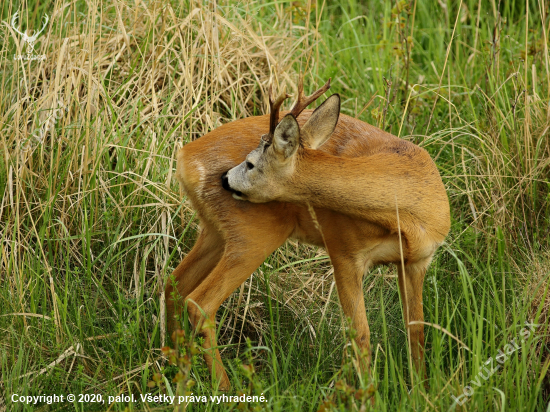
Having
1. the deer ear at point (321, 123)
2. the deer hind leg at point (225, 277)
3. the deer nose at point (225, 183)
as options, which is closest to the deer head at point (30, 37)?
the deer nose at point (225, 183)

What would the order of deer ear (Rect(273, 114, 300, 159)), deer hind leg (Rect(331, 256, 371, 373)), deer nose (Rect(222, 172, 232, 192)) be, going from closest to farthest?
deer ear (Rect(273, 114, 300, 159)) → deer nose (Rect(222, 172, 232, 192)) → deer hind leg (Rect(331, 256, 371, 373))

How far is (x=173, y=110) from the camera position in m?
5.02

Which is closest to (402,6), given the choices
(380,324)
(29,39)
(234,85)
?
(234,85)

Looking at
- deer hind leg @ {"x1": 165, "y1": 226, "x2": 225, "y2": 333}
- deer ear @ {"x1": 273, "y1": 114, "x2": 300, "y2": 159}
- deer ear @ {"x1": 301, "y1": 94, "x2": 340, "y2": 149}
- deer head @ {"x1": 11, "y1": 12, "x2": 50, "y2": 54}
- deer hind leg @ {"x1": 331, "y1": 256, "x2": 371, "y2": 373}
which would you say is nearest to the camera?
deer ear @ {"x1": 273, "y1": 114, "x2": 300, "y2": 159}

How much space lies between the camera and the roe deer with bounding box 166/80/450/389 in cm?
347

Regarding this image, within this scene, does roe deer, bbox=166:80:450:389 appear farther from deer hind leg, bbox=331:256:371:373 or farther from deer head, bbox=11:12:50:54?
deer head, bbox=11:12:50:54

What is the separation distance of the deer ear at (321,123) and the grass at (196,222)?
2.72 ft

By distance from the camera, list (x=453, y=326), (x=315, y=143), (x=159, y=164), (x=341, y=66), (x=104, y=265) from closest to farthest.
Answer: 1. (x=315, y=143)
2. (x=453, y=326)
3. (x=104, y=265)
4. (x=159, y=164)
5. (x=341, y=66)

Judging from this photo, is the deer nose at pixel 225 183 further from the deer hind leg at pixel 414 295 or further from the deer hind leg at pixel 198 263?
the deer hind leg at pixel 414 295

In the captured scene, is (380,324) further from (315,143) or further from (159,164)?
(159,164)

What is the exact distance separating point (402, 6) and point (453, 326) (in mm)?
2092

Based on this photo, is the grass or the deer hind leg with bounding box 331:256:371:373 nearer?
the grass

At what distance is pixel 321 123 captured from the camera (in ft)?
11.5

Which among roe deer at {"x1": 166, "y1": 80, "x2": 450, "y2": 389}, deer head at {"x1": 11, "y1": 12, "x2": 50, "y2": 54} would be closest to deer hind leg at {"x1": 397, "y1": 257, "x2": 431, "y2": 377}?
roe deer at {"x1": 166, "y1": 80, "x2": 450, "y2": 389}
